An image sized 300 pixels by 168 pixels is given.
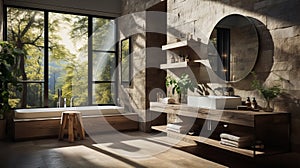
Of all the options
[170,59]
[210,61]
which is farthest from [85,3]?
[210,61]

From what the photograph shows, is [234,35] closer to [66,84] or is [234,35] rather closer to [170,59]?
[170,59]

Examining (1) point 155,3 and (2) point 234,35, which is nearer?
(2) point 234,35

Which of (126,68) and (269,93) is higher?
(126,68)

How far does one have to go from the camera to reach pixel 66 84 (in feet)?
21.9

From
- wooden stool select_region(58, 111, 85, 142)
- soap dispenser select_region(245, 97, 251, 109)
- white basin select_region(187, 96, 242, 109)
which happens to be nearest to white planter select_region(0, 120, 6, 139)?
wooden stool select_region(58, 111, 85, 142)

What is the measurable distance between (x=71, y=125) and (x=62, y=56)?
2232 mm

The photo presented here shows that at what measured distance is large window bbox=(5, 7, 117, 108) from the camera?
5941 mm

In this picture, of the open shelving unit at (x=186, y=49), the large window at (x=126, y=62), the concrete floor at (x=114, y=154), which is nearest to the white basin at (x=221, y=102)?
the concrete floor at (x=114, y=154)

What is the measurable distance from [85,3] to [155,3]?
6.18 ft

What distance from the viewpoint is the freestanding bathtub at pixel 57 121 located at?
488 centimetres

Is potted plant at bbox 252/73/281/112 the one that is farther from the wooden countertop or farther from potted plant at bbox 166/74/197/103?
potted plant at bbox 166/74/197/103

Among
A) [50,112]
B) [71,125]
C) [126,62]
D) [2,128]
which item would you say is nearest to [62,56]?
[126,62]

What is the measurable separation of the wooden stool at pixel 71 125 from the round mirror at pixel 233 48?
2510mm

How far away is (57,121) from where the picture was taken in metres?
5.16
